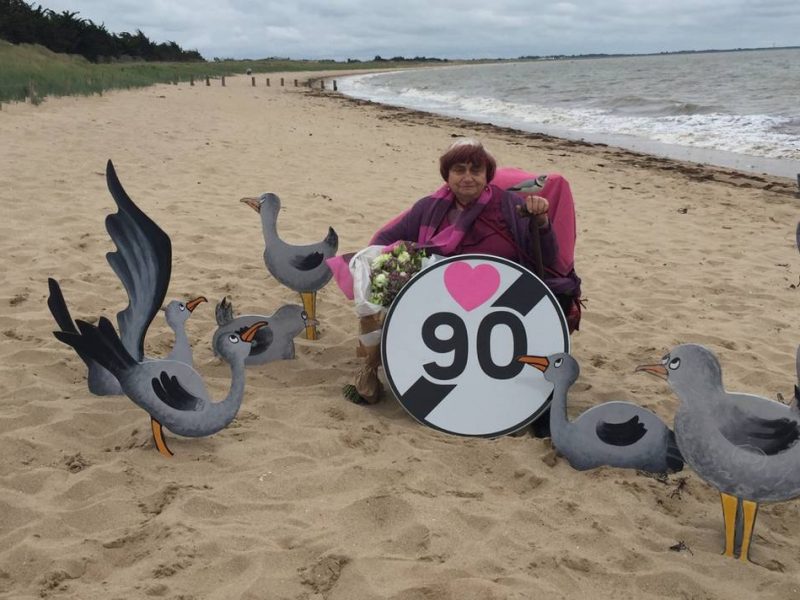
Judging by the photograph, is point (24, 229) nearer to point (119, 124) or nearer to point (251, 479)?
point (251, 479)

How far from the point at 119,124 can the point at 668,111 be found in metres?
17.4

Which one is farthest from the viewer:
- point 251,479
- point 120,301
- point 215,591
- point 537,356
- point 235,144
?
point 235,144

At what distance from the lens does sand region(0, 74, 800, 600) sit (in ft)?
7.57

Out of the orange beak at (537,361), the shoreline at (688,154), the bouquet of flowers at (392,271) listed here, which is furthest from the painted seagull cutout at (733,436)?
the shoreline at (688,154)

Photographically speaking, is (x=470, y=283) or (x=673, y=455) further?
(x=470, y=283)

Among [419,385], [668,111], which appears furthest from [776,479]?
[668,111]

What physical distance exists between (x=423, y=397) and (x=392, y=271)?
0.64 meters

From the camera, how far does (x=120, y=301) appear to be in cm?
459

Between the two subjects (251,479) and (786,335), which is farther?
(786,335)

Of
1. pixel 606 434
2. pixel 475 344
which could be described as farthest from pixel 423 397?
pixel 606 434

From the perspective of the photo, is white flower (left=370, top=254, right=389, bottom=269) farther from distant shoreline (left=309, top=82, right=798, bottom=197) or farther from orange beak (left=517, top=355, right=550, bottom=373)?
distant shoreline (left=309, top=82, right=798, bottom=197)

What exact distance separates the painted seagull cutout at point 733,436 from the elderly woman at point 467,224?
1183 millimetres

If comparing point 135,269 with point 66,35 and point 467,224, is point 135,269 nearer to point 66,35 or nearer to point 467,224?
point 467,224

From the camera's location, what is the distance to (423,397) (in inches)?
127
